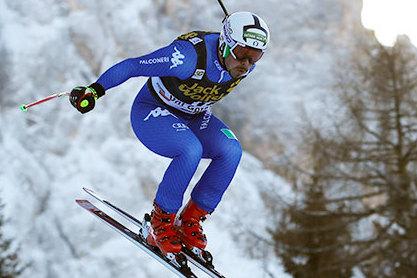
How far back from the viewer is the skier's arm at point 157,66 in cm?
564

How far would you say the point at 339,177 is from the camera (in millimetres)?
20266

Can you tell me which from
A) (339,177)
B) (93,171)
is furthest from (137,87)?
(339,177)

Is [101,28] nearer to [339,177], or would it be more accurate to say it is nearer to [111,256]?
[111,256]

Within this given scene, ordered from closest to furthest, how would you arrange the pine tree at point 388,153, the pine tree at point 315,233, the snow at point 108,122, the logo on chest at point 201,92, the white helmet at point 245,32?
1. the white helmet at point 245,32
2. the logo on chest at point 201,92
3. the pine tree at point 388,153
4. the pine tree at point 315,233
5. the snow at point 108,122

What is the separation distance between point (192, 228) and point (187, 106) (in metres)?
1.03

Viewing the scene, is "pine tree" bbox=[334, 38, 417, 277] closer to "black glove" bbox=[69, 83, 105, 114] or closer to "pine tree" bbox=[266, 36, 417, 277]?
"pine tree" bbox=[266, 36, 417, 277]

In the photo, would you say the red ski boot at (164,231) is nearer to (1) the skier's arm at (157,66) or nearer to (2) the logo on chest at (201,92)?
(2) the logo on chest at (201,92)

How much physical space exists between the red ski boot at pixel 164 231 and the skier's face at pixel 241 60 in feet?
4.00

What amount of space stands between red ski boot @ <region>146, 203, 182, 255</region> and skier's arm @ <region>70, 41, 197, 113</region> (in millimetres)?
1049

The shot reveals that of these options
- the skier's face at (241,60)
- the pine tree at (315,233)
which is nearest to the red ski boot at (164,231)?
the skier's face at (241,60)

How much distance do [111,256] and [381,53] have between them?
1049 cm

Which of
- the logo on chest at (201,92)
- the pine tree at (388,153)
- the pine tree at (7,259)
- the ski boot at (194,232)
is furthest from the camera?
the pine tree at (7,259)

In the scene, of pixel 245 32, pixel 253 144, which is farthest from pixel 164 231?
pixel 253 144

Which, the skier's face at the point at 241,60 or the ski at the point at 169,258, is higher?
the skier's face at the point at 241,60
